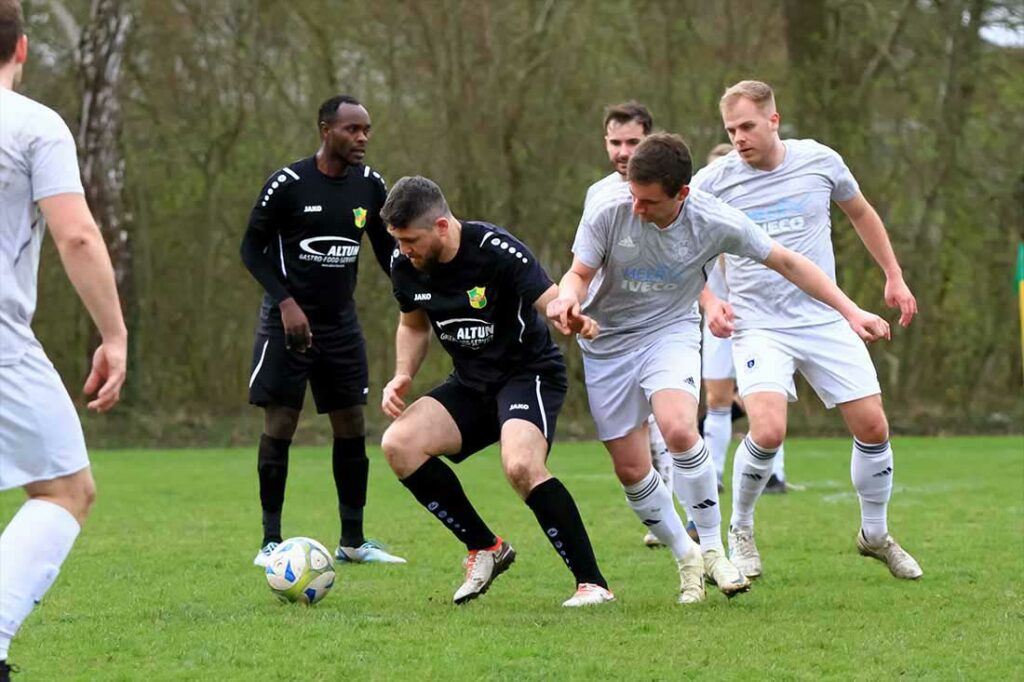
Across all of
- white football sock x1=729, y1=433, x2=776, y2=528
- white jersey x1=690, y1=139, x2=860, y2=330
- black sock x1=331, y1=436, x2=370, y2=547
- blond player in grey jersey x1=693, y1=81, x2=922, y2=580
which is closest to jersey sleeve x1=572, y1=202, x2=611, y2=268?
white jersey x1=690, y1=139, x2=860, y2=330

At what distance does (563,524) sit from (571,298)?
3.01ft

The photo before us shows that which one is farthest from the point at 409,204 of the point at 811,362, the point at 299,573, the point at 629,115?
the point at 629,115

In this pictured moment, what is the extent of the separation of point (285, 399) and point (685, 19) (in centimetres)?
1305

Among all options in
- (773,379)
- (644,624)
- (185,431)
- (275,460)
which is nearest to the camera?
(644,624)

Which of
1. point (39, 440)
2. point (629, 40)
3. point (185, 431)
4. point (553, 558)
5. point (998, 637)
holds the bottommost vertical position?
point (185, 431)

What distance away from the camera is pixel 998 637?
536cm

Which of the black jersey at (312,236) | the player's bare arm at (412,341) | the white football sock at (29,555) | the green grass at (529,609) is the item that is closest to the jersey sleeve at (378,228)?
the black jersey at (312,236)

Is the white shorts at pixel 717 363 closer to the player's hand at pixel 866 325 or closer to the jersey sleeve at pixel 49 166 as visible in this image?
the player's hand at pixel 866 325

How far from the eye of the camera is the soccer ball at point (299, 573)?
630 centimetres

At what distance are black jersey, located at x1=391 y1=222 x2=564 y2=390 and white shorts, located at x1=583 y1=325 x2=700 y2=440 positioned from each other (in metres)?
0.21

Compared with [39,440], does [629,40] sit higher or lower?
higher

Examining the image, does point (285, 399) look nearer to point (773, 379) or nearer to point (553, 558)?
point (553, 558)

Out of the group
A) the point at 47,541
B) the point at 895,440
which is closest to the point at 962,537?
the point at 47,541

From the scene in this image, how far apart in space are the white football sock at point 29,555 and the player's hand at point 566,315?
2001 mm
